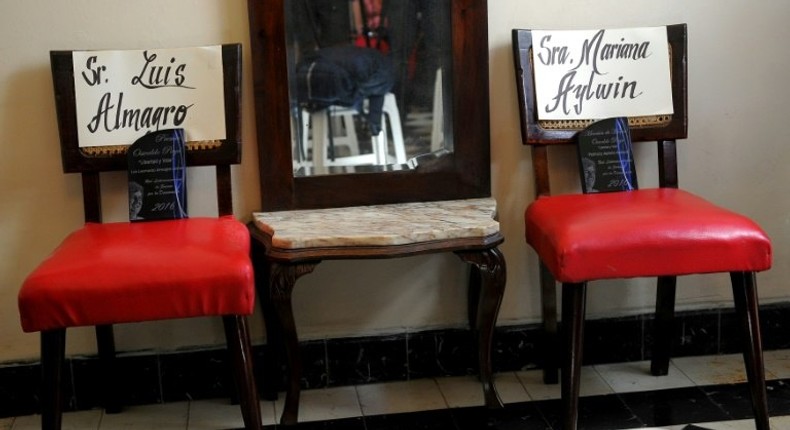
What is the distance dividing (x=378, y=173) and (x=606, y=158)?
0.57 meters

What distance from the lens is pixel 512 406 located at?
2.40m

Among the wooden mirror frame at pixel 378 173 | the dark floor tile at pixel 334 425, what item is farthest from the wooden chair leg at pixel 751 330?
the dark floor tile at pixel 334 425

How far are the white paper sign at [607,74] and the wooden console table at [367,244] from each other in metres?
0.33

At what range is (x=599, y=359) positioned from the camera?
8.62ft

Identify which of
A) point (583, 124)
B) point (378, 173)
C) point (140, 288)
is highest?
point (583, 124)

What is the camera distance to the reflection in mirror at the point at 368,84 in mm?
2357

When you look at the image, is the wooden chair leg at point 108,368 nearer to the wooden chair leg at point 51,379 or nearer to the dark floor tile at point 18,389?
the dark floor tile at point 18,389

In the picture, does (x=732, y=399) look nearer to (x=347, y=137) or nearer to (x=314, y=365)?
(x=314, y=365)

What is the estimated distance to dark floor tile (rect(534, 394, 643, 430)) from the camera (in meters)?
2.29

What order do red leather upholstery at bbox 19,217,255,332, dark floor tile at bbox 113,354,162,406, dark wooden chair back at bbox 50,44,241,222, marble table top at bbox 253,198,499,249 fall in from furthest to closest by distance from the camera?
1. dark floor tile at bbox 113,354,162,406
2. dark wooden chair back at bbox 50,44,241,222
3. marble table top at bbox 253,198,499,249
4. red leather upholstery at bbox 19,217,255,332

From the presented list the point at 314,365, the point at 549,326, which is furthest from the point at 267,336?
the point at 549,326

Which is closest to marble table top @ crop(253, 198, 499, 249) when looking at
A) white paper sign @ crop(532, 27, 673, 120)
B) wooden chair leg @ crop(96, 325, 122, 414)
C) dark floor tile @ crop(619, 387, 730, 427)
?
white paper sign @ crop(532, 27, 673, 120)

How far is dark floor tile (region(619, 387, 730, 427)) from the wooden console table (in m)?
0.35

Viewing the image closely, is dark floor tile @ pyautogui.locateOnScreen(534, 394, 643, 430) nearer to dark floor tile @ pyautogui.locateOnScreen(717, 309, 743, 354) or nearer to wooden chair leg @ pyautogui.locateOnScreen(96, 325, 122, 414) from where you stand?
dark floor tile @ pyautogui.locateOnScreen(717, 309, 743, 354)
